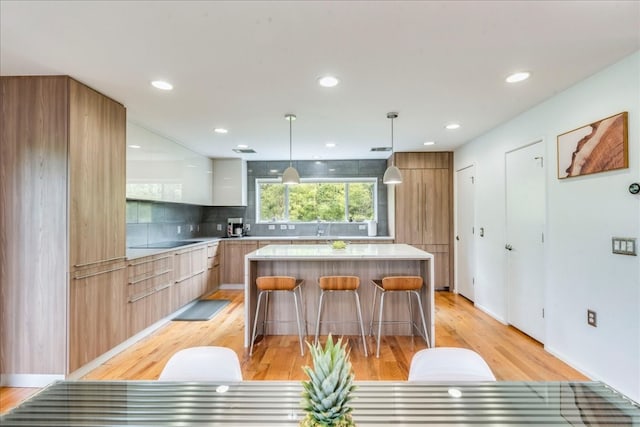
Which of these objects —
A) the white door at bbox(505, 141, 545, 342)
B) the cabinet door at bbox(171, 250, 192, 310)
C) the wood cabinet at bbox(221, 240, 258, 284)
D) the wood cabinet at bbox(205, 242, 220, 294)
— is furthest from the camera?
the wood cabinet at bbox(221, 240, 258, 284)

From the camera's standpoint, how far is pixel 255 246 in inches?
Answer: 215

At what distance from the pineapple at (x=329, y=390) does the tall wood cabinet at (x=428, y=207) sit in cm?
475

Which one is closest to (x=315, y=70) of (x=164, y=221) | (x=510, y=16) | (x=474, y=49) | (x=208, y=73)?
(x=208, y=73)

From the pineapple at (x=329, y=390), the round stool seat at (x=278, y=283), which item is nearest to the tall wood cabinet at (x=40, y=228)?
the round stool seat at (x=278, y=283)

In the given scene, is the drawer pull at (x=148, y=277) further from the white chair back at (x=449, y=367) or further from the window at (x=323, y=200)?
the white chair back at (x=449, y=367)

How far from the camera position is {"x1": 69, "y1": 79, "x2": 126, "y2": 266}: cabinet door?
2.44 m

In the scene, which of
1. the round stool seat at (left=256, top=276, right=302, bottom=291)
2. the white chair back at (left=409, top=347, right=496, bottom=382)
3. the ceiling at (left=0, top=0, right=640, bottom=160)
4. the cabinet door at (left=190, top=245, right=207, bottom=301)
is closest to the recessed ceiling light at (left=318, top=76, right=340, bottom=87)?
the ceiling at (left=0, top=0, right=640, bottom=160)

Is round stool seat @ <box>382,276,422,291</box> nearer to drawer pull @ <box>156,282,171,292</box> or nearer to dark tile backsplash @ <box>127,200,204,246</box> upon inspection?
drawer pull @ <box>156,282,171,292</box>

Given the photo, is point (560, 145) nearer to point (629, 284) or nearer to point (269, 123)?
point (629, 284)

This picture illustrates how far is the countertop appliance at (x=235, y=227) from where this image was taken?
19.3ft

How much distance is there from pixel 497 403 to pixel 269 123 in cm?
334

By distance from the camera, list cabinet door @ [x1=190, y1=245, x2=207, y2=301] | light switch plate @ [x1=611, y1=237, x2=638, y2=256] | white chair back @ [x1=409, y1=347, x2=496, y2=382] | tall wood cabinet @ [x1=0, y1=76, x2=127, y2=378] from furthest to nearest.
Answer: cabinet door @ [x1=190, y1=245, x2=207, y2=301] → tall wood cabinet @ [x1=0, y1=76, x2=127, y2=378] → light switch plate @ [x1=611, y1=237, x2=638, y2=256] → white chair back @ [x1=409, y1=347, x2=496, y2=382]

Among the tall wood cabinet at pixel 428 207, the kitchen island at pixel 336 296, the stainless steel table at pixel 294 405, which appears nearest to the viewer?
the stainless steel table at pixel 294 405

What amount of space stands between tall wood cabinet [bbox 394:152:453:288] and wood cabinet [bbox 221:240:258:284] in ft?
8.57
